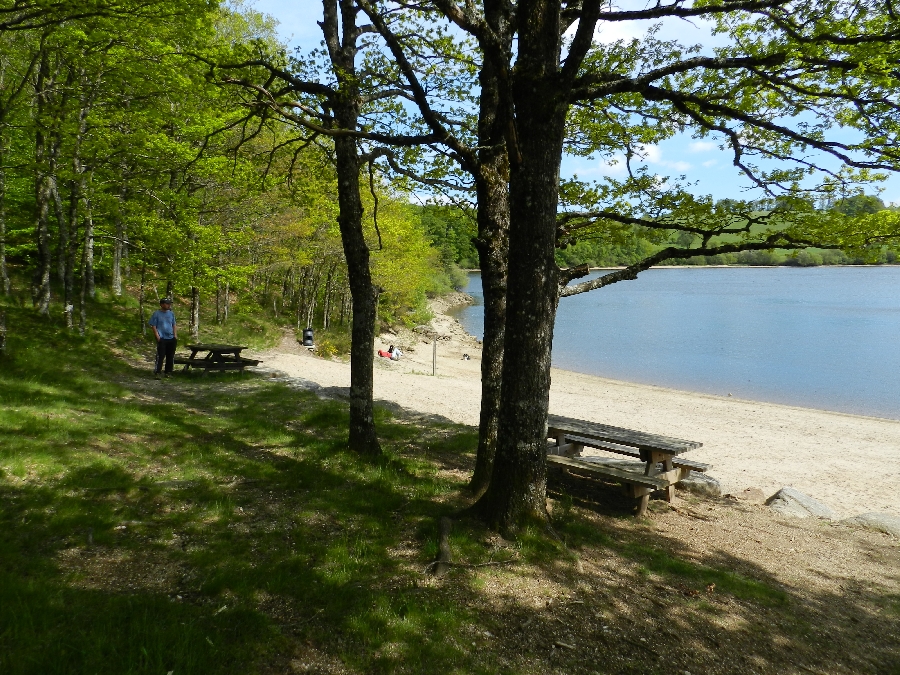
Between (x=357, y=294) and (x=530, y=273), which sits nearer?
(x=530, y=273)

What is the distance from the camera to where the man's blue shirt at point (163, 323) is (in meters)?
11.9

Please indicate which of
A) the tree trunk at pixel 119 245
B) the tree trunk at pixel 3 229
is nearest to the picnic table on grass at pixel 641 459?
the tree trunk at pixel 119 245

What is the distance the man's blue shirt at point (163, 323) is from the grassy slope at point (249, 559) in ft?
12.1

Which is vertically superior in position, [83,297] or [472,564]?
[83,297]

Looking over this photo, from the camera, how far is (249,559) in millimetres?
4203

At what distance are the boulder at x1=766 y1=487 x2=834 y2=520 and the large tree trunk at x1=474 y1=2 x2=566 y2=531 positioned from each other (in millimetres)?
4698

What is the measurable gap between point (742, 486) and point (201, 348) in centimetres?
1204

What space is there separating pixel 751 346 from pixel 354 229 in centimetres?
3879

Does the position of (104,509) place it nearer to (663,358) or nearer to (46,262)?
(46,262)

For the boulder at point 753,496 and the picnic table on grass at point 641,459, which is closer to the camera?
the picnic table on grass at point 641,459

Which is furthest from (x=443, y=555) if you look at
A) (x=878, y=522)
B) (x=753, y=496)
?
(x=878, y=522)

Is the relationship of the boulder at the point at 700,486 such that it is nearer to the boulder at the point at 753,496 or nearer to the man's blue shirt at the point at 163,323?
the boulder at the point at 753,496

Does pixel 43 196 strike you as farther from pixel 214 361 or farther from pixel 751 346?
pixel 751 346

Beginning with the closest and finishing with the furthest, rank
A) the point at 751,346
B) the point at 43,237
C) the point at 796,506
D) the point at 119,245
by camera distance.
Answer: the point at 796,506 < the point at 43,237 < the point at 119,245 < the point at 751,346
